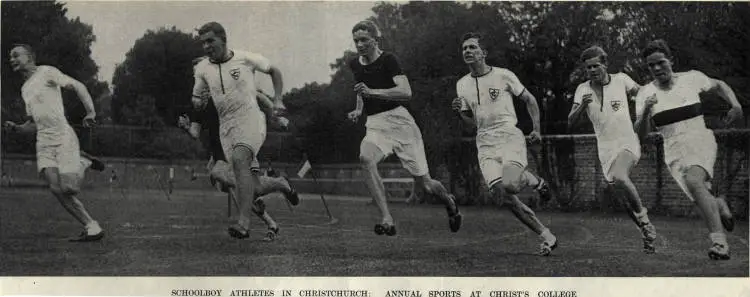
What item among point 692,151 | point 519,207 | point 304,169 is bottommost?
point 519,207

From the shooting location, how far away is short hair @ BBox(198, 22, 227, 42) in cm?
637

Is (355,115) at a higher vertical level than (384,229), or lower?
higher

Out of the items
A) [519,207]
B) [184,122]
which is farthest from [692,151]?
[184,122]

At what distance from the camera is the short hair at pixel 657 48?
638cm

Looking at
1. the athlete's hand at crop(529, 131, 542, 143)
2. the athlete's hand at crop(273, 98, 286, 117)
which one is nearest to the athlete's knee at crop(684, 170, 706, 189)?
the athlete's hand at crop(529, 131, 542, 143)

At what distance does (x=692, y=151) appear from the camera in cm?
630

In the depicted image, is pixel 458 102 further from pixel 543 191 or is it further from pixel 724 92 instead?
pixel 724 92

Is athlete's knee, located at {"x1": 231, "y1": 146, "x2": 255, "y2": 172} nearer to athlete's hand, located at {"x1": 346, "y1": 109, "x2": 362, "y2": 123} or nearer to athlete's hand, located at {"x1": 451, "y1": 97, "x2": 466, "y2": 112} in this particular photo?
athlete's hand, located at {"x1": 346, "y1": 109, "x2": 362, "y2": 123}

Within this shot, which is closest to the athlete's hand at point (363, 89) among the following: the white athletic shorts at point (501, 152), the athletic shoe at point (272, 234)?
the white athletic shorts at point (501, 152)

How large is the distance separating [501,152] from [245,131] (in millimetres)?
1970

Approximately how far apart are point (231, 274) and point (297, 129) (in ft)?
4.46

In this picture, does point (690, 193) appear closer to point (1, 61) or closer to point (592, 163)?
point (592, 163)

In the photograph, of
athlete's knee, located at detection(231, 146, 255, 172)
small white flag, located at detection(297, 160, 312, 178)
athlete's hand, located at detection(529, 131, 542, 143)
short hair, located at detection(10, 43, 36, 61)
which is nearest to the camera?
athlete's hand, located at detection(529, 131, 542, 143)

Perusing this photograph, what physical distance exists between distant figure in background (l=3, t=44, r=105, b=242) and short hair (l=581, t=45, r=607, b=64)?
3.95 meters
